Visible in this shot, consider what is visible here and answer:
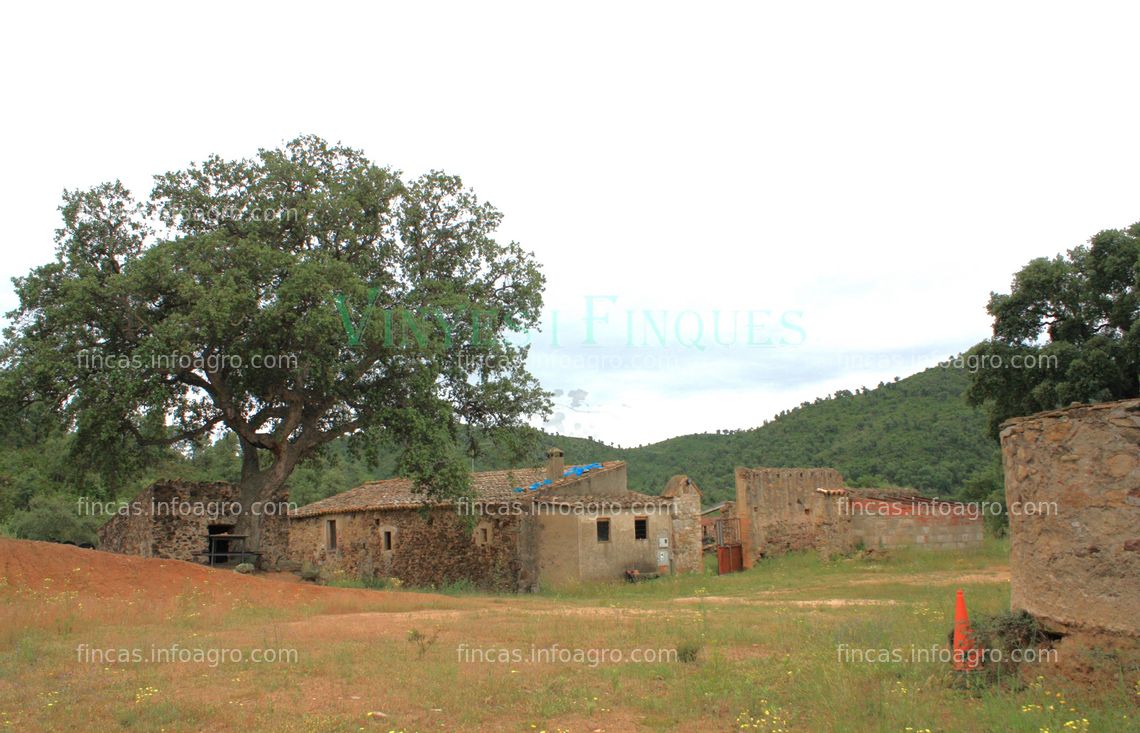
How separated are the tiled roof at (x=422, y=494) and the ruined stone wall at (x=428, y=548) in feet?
1.12

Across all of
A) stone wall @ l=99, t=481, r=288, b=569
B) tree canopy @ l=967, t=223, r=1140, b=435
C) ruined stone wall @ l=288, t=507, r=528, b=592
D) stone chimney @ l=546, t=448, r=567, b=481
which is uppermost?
tree canopy @ l=967, t=223, r=1140, b=435

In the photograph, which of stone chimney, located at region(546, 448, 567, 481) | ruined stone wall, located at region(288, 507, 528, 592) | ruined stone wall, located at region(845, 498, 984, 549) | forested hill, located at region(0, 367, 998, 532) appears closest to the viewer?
ruined stone wall, located at region(288, 507, 528, 592)

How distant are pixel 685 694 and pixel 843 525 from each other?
18.3 m

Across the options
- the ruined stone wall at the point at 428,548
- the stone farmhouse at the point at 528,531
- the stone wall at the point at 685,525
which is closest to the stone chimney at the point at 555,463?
the stone farmhouse at the point at 528,531

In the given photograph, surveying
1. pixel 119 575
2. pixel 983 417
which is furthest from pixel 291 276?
pixel 983 417

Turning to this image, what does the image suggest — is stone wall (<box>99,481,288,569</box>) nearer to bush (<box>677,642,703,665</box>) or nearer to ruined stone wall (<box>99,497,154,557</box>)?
ruined stone wall (<box>99,497,154,557</box>)

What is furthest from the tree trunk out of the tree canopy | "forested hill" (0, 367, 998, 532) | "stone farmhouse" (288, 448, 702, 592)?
the tree canopy

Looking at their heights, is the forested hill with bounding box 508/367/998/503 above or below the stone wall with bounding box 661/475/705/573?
above

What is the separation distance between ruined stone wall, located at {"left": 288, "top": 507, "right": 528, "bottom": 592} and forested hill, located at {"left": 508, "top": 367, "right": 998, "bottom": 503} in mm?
21302

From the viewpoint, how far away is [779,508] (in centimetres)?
2852

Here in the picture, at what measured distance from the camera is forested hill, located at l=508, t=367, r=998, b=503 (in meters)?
42.1

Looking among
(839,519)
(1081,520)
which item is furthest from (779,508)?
(1081,520)

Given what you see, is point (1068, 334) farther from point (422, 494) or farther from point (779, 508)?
point (422, 494)

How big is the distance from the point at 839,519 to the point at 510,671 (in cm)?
1805
